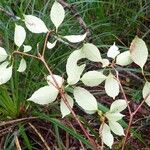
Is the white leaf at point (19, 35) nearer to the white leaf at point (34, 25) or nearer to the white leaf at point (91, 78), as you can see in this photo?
the white leaf at point (34, 25)

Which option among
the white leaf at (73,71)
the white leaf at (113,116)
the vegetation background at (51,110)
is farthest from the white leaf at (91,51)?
the vegetation background at (51,110)

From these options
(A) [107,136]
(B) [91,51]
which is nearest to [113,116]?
(A) [107,136]

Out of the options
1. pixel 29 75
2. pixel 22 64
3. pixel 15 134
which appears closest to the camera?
pixel 22 64

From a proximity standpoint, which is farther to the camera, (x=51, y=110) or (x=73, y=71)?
(x=51, y=110)

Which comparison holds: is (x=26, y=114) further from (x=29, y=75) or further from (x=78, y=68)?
(x=78, y=68)

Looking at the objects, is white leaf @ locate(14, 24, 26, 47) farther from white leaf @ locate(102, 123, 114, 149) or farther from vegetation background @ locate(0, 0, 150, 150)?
vegetation background @ locate(0, 0, 150, 150)

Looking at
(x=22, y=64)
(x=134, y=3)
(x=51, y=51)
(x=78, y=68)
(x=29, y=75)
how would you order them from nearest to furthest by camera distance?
(x=78, y=68)
(x=22, y=64)
(x=29, y=75)
(x=51, y=51)
(x=134, y=3)

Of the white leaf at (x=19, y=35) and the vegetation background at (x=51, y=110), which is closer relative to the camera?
the white leaf at (x=19, y=35)

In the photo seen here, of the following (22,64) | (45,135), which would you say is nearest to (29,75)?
(45,135)

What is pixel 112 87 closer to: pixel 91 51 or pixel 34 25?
pixel 91 51
